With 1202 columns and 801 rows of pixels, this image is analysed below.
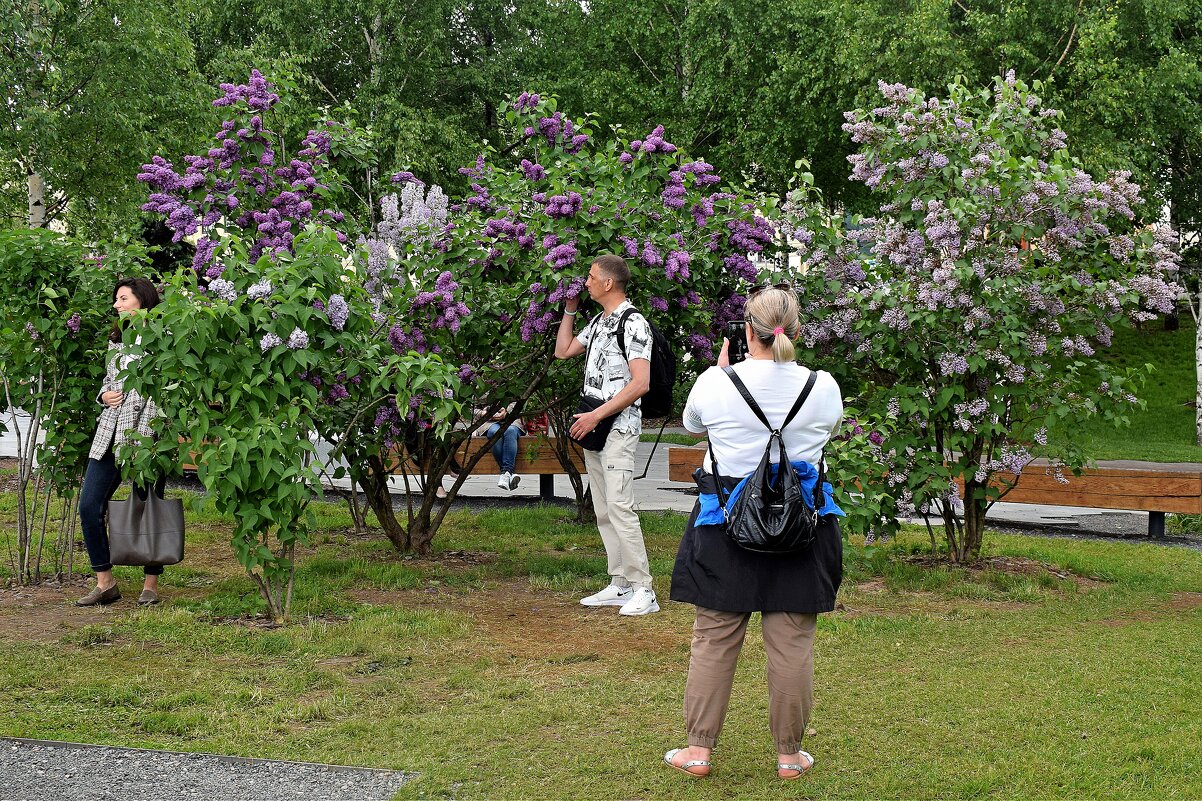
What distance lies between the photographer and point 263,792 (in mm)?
3838

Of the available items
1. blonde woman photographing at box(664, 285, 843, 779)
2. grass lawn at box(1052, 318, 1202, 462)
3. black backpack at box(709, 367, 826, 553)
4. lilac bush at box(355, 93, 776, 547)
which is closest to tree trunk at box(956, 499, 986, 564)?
lilac bush at box(355, 93, 776, 547)

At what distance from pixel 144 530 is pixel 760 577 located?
154 inches

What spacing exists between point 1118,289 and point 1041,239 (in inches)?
21.9

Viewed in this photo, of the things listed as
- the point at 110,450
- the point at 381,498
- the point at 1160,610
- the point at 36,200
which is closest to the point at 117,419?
the point at 110,450

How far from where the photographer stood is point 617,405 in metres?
6.25

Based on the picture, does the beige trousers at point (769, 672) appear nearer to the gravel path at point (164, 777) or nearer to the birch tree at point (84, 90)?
the gravel path at point (164, 777)

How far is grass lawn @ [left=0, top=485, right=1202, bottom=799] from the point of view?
162 inches

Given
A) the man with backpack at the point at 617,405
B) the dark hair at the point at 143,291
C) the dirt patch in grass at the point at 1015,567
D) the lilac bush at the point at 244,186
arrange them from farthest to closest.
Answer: the dirt patch in grass at the point at 1015,567
the lilac bush at the point at 244,186
the dark hair at the point at 143,291
the man with backpack at the point at 617,405

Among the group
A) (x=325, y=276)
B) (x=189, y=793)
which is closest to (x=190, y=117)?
(x=325, y=276)

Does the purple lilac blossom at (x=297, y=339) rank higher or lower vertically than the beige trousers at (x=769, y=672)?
higher

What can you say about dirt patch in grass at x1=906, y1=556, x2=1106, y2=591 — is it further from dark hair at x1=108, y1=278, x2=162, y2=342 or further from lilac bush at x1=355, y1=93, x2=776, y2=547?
dark hair at x1=108, y1=278, x2=162, y2=342

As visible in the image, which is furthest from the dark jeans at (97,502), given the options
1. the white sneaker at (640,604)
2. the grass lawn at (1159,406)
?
the grass lawn at (1159,406)

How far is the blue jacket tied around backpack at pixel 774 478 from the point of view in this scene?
155 inches

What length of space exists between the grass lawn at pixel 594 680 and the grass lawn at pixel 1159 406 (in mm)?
7632
